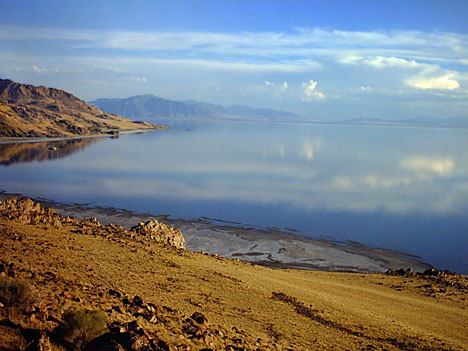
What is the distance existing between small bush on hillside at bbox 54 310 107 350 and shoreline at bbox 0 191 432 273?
16129 mm

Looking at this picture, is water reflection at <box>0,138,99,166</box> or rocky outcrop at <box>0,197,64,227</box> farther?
water reflection at <box>0,138,99,166</box>

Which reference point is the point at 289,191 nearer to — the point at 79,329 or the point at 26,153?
the point at 79,329

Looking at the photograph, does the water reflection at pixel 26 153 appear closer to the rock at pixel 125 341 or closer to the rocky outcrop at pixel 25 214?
the rocky outcrop at pixel 25 214

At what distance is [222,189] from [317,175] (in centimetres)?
1656

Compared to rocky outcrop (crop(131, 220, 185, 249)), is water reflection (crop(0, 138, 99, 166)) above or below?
above

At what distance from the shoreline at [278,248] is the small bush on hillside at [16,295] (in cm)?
1617

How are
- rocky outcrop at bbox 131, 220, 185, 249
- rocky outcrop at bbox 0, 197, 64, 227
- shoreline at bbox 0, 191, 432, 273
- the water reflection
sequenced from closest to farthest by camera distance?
rocky outcrop at bbox 0, 197, 64, 227
rocky outcrop at bbox 131, 220, 185, 249
shoreline at bbox 0, 191, 432, 273
the water reflection

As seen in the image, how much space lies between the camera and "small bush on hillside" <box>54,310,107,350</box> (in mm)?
6820

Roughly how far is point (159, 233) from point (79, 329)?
578 inches

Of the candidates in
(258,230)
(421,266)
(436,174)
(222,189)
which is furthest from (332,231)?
(436,174)

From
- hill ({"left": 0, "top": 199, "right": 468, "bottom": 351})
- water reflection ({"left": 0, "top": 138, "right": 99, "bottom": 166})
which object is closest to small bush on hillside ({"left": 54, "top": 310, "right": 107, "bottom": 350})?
hill ({"left": 0, "top": 199, "right": 468, "bottom": 351})

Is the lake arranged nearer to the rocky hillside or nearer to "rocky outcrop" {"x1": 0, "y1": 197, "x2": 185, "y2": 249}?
"rocky outcrop" {"x1": 0, "y1": 197, "x2": 185, "y2": 249}

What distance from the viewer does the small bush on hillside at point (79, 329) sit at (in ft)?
22.4

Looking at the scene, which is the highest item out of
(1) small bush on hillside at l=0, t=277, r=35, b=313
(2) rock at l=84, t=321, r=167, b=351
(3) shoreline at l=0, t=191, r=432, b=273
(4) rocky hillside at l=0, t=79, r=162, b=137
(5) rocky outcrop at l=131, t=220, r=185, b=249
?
(4) rocky hillside at l=0, t=79, r=162, b=137
